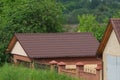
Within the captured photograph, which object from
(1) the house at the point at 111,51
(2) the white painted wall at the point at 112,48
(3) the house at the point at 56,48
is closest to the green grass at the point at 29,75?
(1) the house at the point at 111,51

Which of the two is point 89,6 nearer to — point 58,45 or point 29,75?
point 58,45

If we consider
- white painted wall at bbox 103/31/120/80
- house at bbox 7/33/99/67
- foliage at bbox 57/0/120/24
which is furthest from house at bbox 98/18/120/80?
foliage at bbox 57/0/120/24

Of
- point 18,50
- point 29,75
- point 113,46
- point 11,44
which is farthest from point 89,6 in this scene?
point 113,46

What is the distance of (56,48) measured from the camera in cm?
3166

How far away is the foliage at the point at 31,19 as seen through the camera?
4031 cm

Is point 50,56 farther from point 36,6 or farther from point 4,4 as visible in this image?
point 4,4

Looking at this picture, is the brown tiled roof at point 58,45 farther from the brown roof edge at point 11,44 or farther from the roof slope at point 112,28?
the roof slope at point 112,28

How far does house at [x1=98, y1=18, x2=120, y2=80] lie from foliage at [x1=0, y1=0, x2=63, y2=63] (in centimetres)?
1624

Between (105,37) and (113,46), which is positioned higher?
(105,37)

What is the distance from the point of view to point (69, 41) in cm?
3294

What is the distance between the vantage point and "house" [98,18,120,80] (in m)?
22.7

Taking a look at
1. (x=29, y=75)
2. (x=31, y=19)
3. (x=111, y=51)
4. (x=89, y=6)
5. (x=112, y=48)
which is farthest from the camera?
(x=89, y=6)

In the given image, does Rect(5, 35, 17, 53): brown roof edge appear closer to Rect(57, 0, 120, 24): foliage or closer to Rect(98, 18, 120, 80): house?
Rect(98, 18, 120, 80): house

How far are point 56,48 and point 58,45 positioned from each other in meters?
0.52
